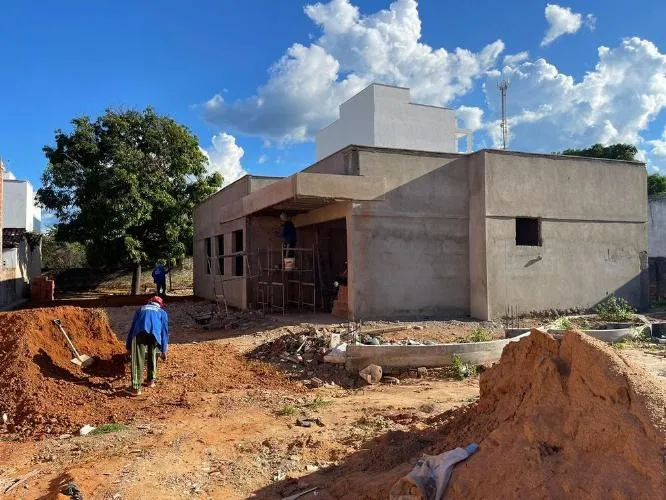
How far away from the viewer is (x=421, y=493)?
351 centimetres

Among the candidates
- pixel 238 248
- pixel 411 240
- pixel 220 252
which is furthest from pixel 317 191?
pixel 220 252

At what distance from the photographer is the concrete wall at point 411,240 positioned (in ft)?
44.8

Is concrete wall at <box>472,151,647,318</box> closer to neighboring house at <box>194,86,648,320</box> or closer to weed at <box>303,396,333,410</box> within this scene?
neighboring house at <box>194,86,648,320</box>

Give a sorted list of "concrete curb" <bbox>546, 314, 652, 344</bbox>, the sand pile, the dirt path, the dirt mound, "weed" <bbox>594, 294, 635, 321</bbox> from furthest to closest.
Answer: "weed" <bbox>594, 294, 635, 321</bbox>, "concrete curb" <bbox>546, 314, 652, 344</bbox>, the sand pile, the dirt path, the dirt mound

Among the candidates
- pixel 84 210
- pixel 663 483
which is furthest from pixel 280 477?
pixel 84 210

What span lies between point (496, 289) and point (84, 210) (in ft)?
59.6

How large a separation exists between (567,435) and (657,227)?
28.9m

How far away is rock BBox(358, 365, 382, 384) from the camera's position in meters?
9.09

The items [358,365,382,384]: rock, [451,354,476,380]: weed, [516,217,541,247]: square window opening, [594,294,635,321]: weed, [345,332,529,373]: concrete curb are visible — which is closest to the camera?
[358,365,382,384]: rock

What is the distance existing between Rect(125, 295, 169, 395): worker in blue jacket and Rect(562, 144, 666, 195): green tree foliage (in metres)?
30.1

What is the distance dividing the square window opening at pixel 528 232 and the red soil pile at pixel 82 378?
29.8ft

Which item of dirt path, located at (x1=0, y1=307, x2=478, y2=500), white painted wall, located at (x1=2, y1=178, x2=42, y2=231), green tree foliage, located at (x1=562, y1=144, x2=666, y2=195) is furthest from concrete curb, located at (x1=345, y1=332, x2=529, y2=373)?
white painted wall, located at (x1=2, y1=178, x2=42, y2=231)

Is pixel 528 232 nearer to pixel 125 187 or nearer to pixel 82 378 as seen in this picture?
pixel 82 378

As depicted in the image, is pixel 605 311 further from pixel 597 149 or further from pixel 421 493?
pixel 597 149
